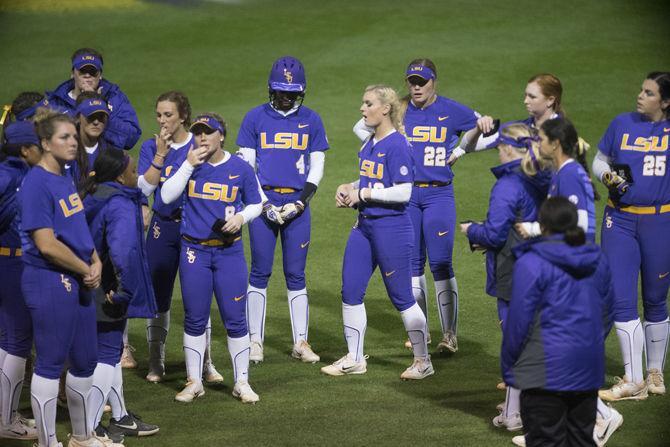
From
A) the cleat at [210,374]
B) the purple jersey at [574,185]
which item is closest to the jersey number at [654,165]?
the purple jersey at [574,185]

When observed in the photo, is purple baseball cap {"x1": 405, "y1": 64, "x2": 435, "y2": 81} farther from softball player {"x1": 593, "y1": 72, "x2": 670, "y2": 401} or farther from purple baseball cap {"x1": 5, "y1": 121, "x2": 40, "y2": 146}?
purple baseball cap {"x1": 5, "y1": 121, "x2": 40, "y2": 146}

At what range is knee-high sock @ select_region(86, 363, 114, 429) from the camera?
6.52 m

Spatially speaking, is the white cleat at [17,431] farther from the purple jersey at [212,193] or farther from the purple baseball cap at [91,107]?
the purple baseball cap at [91,107]

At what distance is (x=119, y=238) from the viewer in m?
6.45

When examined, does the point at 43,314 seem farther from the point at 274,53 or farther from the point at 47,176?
the point at 274,53

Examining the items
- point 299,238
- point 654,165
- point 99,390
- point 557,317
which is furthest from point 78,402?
point 654,165

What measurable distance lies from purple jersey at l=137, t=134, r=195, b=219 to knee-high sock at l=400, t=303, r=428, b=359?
1.88 m

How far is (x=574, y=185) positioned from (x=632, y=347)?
6.35 feet

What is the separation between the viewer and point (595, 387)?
545cm

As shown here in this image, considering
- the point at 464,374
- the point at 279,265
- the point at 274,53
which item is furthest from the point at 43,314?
the point at 274,53

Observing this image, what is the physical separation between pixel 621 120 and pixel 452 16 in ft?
42.3

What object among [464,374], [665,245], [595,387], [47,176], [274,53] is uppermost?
[274,53]

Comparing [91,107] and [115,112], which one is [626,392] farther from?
[115,112]

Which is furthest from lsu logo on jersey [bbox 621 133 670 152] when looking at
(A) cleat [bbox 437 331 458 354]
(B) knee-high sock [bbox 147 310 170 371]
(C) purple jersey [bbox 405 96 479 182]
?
(B) knee-high sock [bbox 147 310 170 371]
